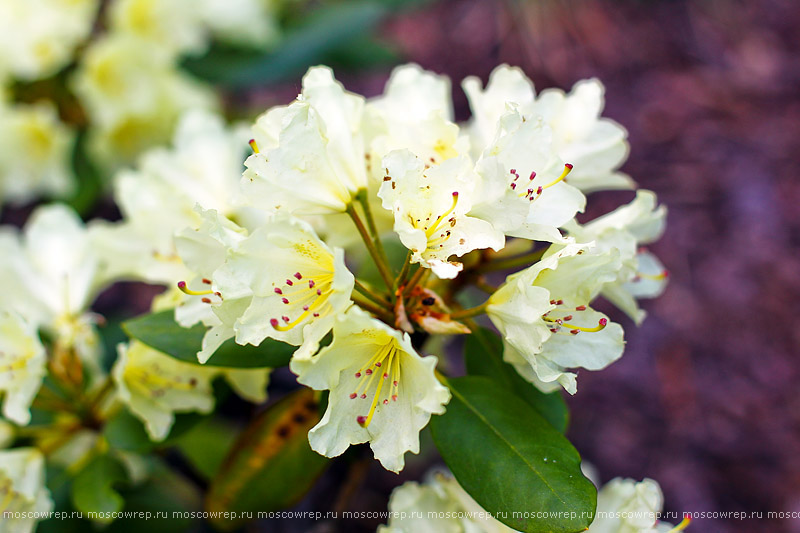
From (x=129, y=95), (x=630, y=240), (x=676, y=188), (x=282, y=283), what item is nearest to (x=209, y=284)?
(x=282, y=283)

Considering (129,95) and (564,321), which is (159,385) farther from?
(129,95)

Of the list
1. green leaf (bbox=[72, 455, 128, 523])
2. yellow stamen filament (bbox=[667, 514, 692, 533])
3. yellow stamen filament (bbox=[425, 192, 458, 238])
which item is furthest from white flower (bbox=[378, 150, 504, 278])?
green leaf (bbox=[72, 455, 128, 523])

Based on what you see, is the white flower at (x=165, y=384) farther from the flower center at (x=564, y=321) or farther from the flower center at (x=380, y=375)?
the flower center at (x=564, y=321)

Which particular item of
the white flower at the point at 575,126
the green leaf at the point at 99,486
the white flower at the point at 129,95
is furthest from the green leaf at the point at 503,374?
the white flower at the point at 129,95

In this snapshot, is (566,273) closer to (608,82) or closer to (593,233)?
(593,233)

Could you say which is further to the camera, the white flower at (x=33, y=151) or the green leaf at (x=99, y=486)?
the white flower at (x=33, y=151)

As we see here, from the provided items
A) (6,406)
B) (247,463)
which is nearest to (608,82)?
(247,463)
